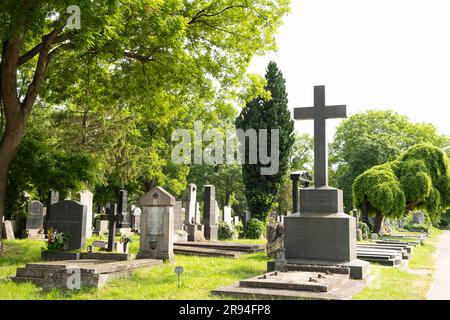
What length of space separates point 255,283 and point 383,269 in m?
5.11

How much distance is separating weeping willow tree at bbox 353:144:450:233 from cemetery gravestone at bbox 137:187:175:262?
15.8 metres

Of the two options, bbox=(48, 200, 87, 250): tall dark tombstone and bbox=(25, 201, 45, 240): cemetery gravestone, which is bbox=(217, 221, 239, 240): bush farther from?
bbox=(48, 200, 87, 250): tall dark tombstone

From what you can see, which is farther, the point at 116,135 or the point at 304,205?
the point at 116,135

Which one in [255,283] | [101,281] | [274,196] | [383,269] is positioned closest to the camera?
[255,283]

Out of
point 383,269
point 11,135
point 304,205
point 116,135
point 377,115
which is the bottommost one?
point 383,269

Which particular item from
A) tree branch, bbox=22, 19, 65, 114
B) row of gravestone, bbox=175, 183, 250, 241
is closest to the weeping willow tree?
row of gravestone, bbox=175, 183, 250, 241

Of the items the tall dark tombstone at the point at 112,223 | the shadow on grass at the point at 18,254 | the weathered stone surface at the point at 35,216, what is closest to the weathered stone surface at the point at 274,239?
the tall dark tombstone at the point at 112,223

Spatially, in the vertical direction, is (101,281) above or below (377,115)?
below

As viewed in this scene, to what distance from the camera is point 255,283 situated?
7.42 meters

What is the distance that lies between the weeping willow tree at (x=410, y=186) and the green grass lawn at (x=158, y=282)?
1353cm

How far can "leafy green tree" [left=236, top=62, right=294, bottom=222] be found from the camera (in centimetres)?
2972
